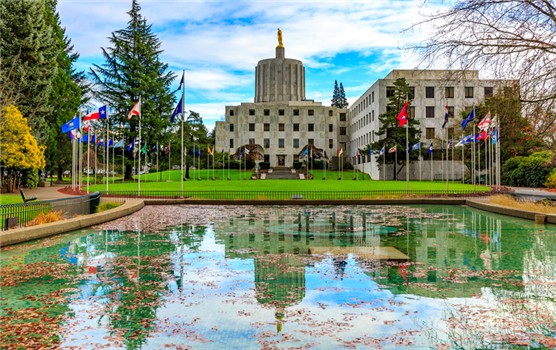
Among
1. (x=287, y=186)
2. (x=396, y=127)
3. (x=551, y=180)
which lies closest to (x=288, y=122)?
(x=396, y=127)

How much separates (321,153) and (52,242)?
6964 centimetres

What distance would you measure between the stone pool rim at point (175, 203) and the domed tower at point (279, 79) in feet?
248

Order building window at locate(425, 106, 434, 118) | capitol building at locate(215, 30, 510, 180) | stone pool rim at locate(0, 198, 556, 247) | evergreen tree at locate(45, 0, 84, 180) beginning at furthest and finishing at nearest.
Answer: capitol building at locate(215, 30, 510, 180), building window at locate(425, 106, 434, 118), evergreen tree at locate(45, 0, 84, 180), stone pool rim at locate(0, 198, 556, 247)

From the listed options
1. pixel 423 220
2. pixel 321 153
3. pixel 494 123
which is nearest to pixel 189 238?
pixel 423 220

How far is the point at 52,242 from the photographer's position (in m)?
15.5

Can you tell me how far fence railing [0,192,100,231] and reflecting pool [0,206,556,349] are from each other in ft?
7.17

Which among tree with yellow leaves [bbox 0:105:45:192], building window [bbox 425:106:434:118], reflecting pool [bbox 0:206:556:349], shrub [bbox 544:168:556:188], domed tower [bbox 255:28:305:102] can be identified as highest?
domed tower [bbox 255:28:305:102]

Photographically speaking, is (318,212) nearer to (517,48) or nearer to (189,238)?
(189,238)

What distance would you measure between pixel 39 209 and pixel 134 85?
5119 cm

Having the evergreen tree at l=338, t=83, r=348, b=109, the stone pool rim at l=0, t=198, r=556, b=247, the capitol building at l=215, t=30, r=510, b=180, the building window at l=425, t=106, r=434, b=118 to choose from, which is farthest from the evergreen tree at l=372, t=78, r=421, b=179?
the evergreen tree at l=338, t=83, r=348, b=109

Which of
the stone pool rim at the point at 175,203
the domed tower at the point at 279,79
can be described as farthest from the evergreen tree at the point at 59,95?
the domed tower at the point at 279,79

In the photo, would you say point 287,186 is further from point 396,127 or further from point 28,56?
point 28,56

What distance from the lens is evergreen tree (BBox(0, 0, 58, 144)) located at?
46.1 meters

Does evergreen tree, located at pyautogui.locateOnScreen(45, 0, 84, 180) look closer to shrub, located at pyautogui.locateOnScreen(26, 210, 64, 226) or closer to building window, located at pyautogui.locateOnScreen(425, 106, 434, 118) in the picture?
shrub, located at pyautogui.locateOnScreen(26, 210, 64, 226)
